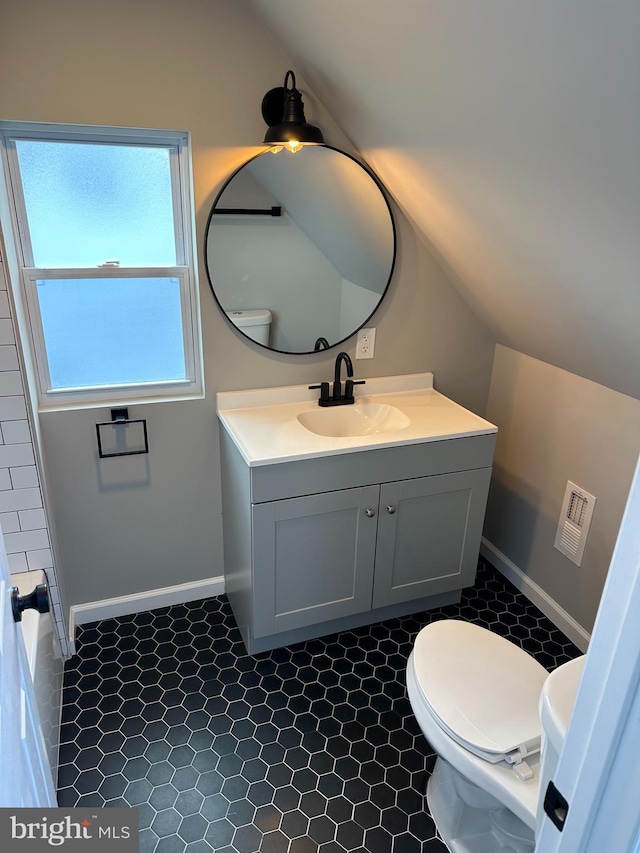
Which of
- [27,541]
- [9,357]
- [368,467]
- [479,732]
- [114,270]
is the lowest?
[479,732]

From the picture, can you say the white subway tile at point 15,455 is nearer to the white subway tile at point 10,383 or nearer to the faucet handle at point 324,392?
the white subway tile at point 10,383

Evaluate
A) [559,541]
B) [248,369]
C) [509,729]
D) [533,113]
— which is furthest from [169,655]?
[533,113]

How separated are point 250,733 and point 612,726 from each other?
1.55m

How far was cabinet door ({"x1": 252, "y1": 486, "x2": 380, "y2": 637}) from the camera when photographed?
6.77ft

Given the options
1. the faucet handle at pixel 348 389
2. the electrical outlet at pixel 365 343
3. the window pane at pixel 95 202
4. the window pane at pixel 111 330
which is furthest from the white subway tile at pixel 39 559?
the electrical outlet at pixel 365 343

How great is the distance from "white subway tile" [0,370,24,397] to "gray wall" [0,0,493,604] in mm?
285

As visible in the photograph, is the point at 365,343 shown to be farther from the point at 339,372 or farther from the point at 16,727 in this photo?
the point at 16,727

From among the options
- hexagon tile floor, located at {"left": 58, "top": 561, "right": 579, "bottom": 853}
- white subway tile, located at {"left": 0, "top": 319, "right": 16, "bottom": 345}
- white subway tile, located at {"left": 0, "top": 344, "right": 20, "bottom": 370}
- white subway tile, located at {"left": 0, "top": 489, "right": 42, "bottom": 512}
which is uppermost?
white subway tile, located at {"left": 0, "top": 319, "right": 16, "bottom": 345}

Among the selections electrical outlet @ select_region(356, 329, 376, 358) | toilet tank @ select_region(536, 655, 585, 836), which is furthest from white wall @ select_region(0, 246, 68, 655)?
toilet tank @ select_region(536, 655, 585, 836)

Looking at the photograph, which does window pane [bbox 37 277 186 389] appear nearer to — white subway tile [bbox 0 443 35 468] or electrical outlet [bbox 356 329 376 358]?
white subway tile [bbox 0 443 35 468]

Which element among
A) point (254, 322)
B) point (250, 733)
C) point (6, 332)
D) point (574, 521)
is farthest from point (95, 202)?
point (574, 521)

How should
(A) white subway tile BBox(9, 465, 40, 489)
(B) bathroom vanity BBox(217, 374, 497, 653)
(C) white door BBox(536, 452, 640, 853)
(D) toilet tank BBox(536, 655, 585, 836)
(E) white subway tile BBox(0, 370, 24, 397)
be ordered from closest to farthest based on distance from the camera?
(C) white door BBox(536, 452, 640, 853)
(D) toilet tank BBox(536, 655, 585, 836)
(E) white subway tile BBox(0, 370, 24, 397)
(A) white subway tile BBox(9, 465, 40, 489)
(B) bathroom vanity BBox(217, 374, 497, 653)

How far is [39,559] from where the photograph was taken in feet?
6.72

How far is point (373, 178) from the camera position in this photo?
226 centimetres
